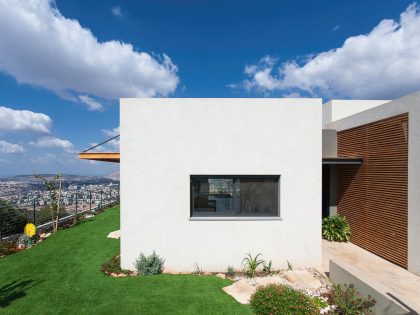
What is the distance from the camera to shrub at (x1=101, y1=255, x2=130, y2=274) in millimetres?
6941

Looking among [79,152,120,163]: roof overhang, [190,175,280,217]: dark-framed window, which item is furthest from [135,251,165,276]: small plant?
[79,152,120,163]: roof overhang

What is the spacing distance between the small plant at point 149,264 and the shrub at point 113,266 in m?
0.49

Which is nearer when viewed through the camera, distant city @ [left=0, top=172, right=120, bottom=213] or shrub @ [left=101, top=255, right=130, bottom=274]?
shrub @ [left=101, top=255, right=130, bottom=274]

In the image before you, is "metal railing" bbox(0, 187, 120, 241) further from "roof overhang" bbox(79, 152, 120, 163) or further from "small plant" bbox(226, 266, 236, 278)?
"small plant" bbox(226, 266, 236, 278)

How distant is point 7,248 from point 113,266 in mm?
5177

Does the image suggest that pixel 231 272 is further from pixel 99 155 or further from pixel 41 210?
pixel 41 210

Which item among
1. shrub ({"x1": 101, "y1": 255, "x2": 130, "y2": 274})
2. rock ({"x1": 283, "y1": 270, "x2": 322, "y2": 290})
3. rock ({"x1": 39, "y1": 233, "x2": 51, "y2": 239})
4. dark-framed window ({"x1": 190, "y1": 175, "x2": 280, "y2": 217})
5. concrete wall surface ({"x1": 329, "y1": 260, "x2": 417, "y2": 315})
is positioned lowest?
rock ({"x1": 39, "y1": 233, "x2": 51, "y2": 239})

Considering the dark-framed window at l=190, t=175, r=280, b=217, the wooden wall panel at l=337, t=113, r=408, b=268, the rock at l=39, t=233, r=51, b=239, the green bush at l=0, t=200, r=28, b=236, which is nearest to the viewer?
the dark-framed window at l=190, t=175, r=280, b=217

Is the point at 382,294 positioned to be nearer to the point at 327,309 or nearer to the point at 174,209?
the point at 327,309

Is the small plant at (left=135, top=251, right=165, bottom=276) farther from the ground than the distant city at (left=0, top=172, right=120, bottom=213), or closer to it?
closer to it

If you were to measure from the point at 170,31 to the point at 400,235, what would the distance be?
1498 centimetres

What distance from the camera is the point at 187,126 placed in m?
6.95

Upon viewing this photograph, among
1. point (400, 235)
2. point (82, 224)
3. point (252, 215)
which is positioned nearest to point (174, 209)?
point (252, 215)

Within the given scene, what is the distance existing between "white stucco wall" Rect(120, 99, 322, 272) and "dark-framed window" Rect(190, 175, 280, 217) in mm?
212
